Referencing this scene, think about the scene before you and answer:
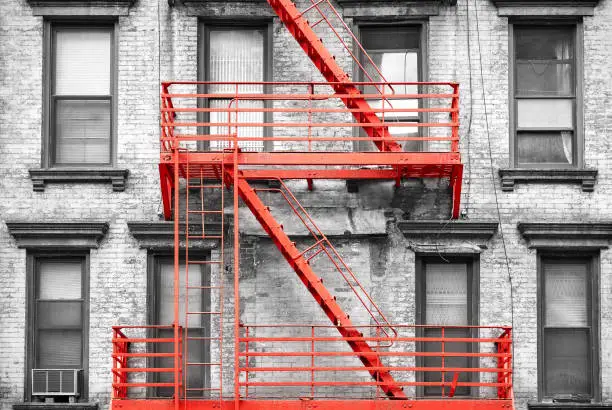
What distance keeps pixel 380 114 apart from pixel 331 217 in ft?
5.67

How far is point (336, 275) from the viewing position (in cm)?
1670

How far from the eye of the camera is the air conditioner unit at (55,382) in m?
16.5

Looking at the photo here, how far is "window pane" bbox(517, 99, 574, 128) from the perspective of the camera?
1714 cm

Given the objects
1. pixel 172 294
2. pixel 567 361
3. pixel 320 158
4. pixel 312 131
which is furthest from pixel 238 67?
pixel 567 361

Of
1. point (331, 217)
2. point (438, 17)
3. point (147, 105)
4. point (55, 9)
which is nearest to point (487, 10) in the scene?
point (438, 17)

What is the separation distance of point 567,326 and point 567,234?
4.35 ft

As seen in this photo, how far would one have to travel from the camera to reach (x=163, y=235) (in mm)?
16812

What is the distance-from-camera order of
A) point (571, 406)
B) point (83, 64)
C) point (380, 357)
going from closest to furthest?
1. point (571, 406)
2. point (380, 357)
3. point (83, 64)

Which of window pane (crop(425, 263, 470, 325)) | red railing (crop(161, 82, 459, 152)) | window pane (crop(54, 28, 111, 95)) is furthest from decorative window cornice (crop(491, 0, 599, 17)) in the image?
window pane (crop(54, 28, 111, 95))

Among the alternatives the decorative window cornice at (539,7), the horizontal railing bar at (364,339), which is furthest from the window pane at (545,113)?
the horizontal railing bar at (364,339)

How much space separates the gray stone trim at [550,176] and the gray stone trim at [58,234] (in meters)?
5.71

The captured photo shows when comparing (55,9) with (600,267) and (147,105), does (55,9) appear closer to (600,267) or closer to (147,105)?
(147,105)

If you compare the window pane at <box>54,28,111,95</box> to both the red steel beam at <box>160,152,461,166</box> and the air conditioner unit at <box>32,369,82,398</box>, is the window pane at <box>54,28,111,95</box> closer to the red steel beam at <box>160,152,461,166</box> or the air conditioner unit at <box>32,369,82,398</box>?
the red steel beam at <box>160,152,461,166</box>

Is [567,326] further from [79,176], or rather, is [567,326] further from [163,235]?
[79,176]
